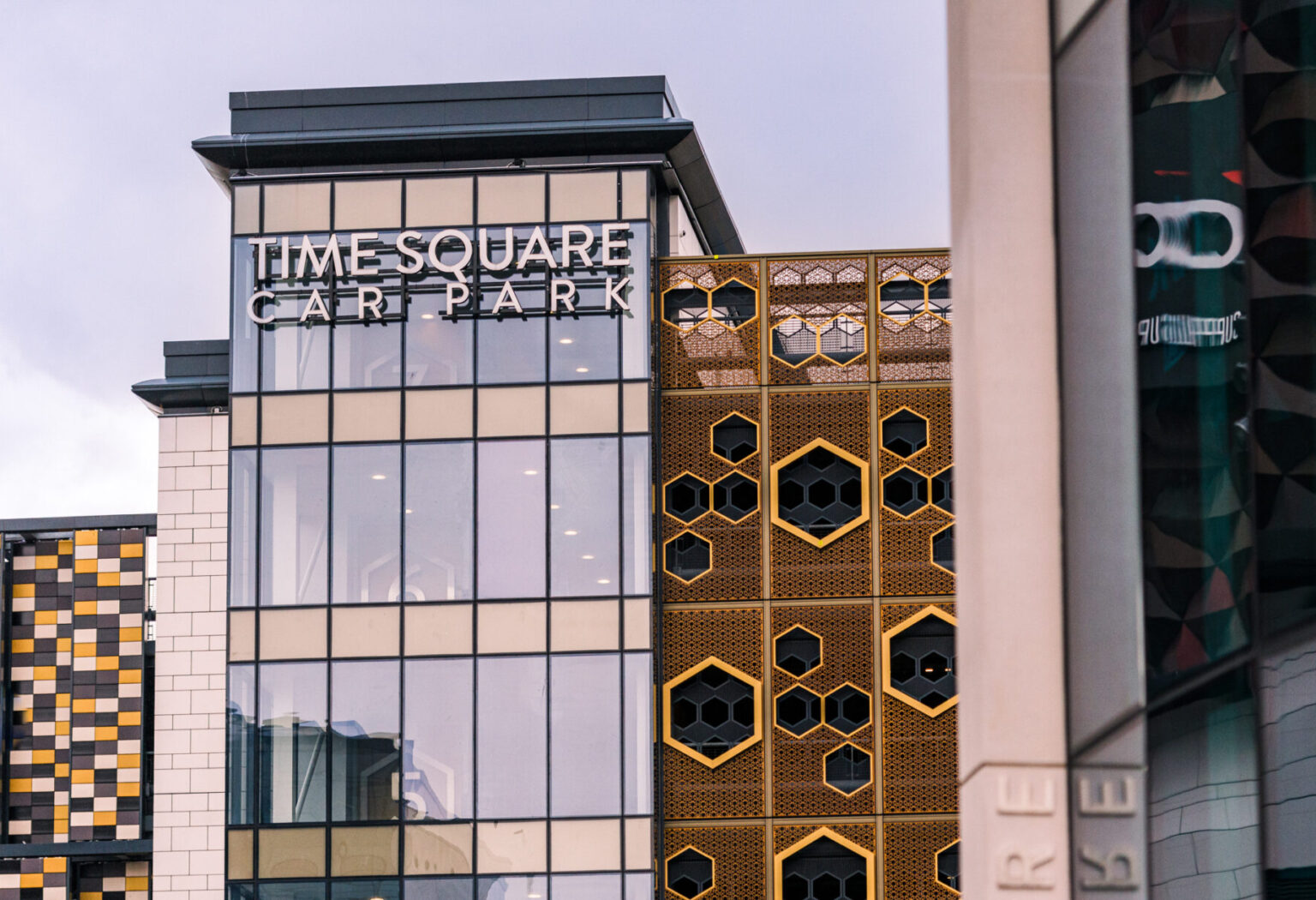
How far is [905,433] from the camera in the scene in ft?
88.3

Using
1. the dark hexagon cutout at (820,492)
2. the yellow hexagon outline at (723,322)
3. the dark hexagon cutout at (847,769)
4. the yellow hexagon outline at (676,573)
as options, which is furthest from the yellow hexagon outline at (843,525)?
the dark hexagon cutout at (847,769)

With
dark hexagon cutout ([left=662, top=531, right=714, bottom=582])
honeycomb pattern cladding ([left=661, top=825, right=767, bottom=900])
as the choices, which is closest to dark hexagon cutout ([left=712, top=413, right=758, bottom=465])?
dark hexagon cutout ([left=662, top=531, right=714, bottom=582])

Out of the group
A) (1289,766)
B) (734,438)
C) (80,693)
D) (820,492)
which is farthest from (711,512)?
(1289,766)

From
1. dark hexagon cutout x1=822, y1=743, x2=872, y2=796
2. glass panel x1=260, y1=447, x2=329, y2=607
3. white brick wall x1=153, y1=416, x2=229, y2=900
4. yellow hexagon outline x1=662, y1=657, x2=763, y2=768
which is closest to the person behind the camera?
dark hexagon cutout x1=822, y1=743, x2=872, y2=796

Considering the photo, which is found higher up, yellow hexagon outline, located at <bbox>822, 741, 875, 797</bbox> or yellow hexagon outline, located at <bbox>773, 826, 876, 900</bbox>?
yellow hexagon outline, located at <bbox>822, 741, 875, 797</bbox>

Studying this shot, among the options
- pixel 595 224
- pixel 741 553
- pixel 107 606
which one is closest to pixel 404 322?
pixel 595 224

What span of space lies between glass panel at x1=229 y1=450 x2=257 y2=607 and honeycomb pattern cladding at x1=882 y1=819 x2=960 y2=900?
10124 millimetres

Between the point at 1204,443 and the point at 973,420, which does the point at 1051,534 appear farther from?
the point at 1204,443

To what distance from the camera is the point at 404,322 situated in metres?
27.6

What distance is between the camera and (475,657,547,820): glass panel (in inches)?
1025

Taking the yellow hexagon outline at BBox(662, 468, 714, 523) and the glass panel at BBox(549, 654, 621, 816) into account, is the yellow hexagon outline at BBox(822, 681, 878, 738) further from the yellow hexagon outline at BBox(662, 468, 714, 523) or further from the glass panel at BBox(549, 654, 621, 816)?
the glass panel at BBox(549, 654, 621, 816)

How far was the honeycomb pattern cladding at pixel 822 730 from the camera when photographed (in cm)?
2588

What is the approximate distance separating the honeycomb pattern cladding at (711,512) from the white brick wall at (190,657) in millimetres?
7583

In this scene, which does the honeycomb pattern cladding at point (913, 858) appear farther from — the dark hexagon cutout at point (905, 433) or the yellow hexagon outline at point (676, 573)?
the dark hexagon cutout at point (905, 433)
